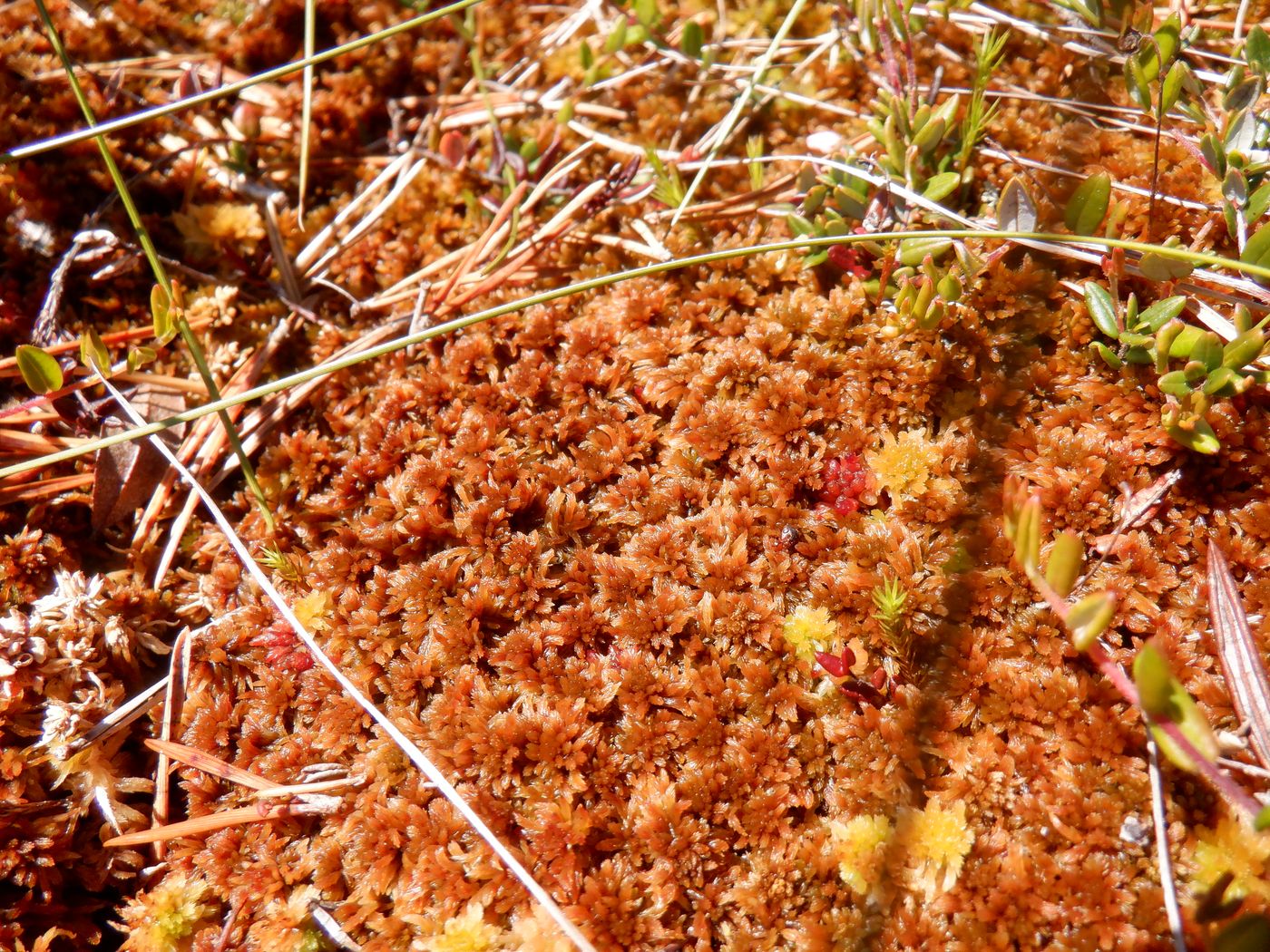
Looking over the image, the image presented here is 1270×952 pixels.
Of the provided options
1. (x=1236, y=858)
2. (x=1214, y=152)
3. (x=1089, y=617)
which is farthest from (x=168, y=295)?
(x=1236, y=858)

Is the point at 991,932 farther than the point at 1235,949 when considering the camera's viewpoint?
Yes

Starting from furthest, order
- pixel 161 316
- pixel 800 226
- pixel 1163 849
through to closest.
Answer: pixel 800 226, pixel 161 316, pixel 1163 849

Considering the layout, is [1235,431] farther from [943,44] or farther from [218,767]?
[218,767]

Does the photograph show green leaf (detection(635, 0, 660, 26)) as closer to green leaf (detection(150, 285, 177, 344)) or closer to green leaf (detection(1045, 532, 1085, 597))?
green leaf (detection(150, 285, 177, 344))

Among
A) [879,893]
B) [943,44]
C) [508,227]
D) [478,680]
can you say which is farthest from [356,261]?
[879,893]

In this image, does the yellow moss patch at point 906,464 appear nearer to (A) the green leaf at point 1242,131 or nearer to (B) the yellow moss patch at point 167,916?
(A) the green leaf at point 1242,131

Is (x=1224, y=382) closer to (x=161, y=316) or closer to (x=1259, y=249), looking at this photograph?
(x=1259, y=249)
